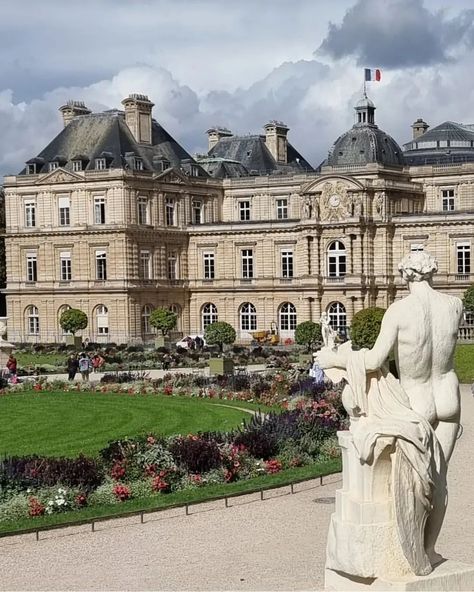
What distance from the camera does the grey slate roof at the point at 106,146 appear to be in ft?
206

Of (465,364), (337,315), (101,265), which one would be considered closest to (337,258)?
(337,315)

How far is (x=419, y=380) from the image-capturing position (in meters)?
10.0

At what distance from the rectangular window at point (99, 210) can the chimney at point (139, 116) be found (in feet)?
15.9

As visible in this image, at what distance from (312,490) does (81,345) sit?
37.4 meters

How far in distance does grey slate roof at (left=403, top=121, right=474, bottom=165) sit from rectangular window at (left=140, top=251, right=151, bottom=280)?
17.4 m

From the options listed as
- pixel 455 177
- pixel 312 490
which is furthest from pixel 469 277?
pixel 312 490

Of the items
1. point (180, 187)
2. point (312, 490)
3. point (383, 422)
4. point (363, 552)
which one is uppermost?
point (180, 187)

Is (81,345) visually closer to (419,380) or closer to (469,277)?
(469,277)

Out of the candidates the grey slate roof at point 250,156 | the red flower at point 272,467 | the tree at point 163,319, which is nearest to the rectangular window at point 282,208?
the grey slate roof at point 250,156

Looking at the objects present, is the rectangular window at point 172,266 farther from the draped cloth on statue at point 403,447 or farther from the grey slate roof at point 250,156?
the draped cloth on statue at point 403,447

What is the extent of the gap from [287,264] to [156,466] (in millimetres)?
44909

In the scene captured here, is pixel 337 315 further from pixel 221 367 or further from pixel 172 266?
pixel 221 367

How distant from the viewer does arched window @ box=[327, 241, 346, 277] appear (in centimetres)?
6053

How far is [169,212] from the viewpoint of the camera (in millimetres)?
64375
